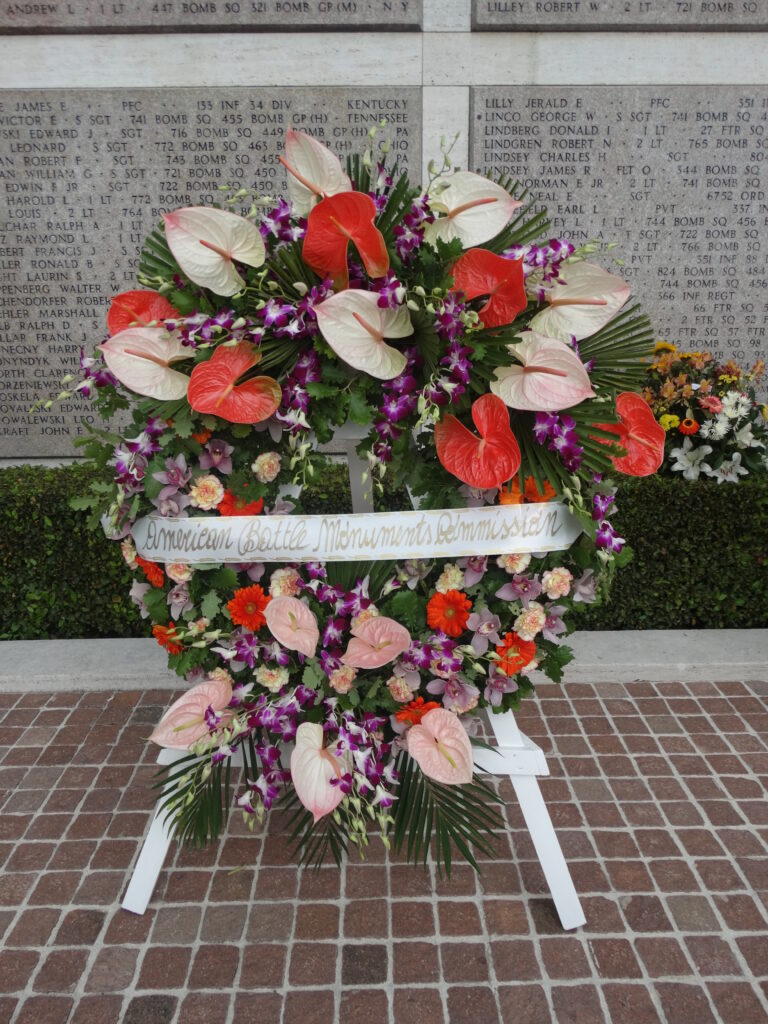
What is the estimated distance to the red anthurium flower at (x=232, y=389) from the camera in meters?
1.69

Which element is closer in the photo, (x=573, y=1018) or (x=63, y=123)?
(x=573, y=1018)

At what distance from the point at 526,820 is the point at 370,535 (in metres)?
0.92

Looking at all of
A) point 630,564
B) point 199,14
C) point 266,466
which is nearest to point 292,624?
point 266,466

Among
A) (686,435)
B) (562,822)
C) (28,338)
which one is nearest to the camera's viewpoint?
(562,822)

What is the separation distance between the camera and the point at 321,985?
1.93 m

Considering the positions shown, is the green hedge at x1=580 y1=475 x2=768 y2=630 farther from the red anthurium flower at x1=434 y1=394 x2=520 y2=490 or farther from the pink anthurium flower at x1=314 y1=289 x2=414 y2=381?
the pink anthurium flower at x1=314 y1=289 x2=414 y2=381

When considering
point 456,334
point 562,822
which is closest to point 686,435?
point 562,822

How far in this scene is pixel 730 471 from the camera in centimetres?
374

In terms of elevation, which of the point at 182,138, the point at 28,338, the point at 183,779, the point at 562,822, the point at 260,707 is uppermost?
the point at 182,138

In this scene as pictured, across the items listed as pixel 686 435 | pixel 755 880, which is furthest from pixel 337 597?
pixel 686 435

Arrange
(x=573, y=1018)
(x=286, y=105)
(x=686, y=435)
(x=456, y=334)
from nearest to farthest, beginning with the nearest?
(x=456, y=334) < (x=573, y=1018) < (x=686, y=435) < (x=286, y=105)

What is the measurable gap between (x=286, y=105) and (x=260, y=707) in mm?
3478

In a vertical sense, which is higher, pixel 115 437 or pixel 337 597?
pixel 115 437

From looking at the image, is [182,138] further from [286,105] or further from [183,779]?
[183,779]
